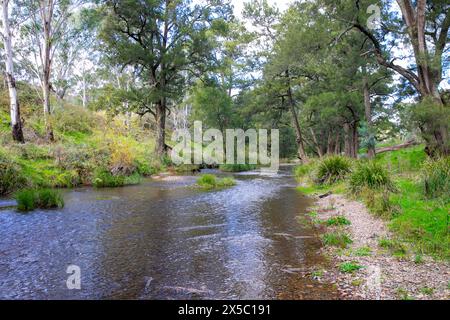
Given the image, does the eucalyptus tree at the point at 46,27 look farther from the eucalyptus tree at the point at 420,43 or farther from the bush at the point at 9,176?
the eucalyptus tree at the point at 420,43

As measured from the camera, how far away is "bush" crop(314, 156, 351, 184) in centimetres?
1380

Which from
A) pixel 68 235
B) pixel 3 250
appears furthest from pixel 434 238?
pixel 3 250

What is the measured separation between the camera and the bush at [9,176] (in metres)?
11.6

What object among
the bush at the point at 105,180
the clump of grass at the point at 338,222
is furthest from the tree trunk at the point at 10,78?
the clump of grass at the point at 338,222

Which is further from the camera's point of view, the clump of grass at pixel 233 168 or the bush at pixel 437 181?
the clump of grass at pixel 233 168

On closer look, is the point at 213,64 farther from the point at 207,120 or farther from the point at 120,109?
the point at 207,120

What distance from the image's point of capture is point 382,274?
178 inches

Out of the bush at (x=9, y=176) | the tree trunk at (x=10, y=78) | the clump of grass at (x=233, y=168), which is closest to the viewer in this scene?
the bush at (x=9, y=176)

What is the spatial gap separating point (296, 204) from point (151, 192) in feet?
20.7

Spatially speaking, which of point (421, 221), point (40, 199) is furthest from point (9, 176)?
point (421, 221)

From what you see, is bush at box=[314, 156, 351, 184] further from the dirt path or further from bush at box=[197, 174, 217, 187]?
the dirt path

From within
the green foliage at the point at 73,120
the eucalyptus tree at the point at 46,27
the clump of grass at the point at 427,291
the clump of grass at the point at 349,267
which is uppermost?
the eucalyptus tree at the point at 46,27

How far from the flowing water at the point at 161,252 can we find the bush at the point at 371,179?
1.85 metres

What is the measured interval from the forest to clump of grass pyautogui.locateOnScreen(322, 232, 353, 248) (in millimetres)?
22
